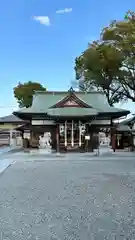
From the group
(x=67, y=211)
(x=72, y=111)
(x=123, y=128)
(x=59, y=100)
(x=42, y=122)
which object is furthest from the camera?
(x=123, y=128)

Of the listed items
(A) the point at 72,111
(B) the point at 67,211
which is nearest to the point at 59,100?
(A) the point at 72,111

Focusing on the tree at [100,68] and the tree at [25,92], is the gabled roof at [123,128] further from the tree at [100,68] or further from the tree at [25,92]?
the tree at [25,92]

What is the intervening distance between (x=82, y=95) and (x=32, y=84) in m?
29.4

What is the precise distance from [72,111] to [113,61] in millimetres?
6758

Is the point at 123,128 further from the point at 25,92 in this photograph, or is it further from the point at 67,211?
the point at 67,211

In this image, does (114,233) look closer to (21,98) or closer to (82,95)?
(82,95)

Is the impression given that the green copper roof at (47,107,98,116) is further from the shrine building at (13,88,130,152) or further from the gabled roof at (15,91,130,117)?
the gabled roof at (15,91,130,117)

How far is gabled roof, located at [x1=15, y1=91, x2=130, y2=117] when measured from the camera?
32.8 metres

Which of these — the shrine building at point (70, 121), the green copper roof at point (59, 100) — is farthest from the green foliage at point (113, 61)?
the shrine building at point (70, 121)

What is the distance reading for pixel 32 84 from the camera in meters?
64.9

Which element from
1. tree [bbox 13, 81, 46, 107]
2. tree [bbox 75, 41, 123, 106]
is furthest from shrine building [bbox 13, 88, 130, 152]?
tree [bbox 13, 81, 46, 107]

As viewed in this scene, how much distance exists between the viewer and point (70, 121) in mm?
31438

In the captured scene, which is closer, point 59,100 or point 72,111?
point 72,111

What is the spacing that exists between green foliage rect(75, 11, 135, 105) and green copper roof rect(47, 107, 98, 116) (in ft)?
18.4
